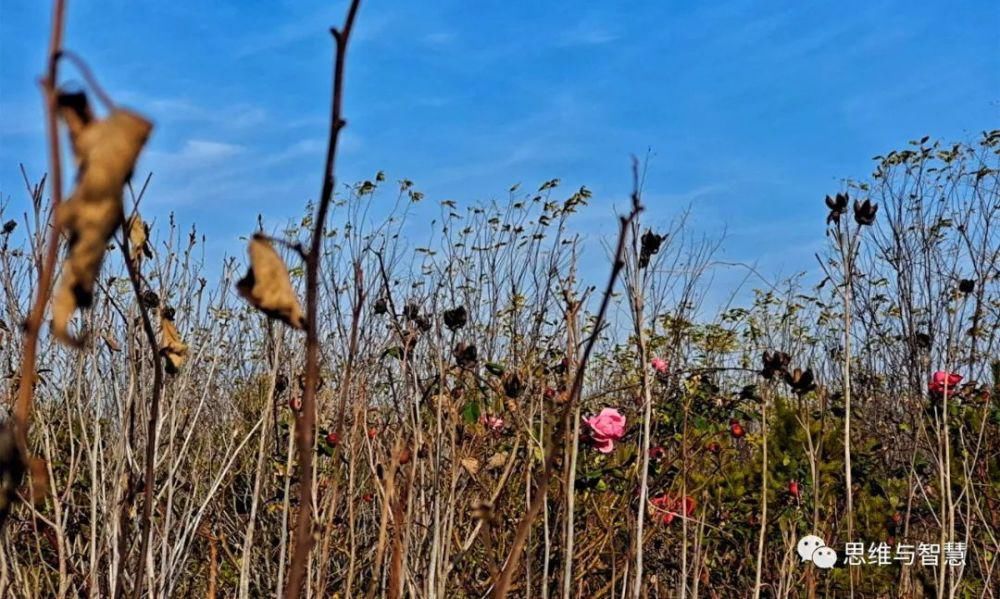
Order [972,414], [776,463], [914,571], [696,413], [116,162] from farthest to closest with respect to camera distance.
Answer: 1. [972,414]
2. [776,463]
3. [696,413]
4. [914,571]
5. [116,162]

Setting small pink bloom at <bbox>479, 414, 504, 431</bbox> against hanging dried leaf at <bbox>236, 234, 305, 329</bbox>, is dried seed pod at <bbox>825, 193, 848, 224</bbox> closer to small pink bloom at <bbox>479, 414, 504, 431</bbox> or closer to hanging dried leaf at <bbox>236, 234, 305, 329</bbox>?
small pink bloom at <bbox>479, 414, 504, 431</bbox>

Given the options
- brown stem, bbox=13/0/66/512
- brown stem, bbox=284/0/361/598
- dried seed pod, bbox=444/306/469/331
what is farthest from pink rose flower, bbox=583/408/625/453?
brown stem, bbox=13/0/66/512

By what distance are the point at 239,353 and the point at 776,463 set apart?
274 cm

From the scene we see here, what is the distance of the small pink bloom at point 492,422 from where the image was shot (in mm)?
2775

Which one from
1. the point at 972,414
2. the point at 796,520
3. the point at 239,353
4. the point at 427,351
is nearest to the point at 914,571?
the point at 796,520

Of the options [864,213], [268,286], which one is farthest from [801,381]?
[268,286]

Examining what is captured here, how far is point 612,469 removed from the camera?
2996 millimetres

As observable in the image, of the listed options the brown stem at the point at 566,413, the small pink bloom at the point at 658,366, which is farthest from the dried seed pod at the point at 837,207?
the brown stem at the point at 566,413

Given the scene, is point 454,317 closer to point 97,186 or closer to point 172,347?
point 172,347

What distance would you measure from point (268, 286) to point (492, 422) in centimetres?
237

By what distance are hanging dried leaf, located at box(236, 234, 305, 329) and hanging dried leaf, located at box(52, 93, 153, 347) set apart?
99 mm

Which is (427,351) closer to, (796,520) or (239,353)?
(796,520)

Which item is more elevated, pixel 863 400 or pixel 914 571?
pixel 863 400

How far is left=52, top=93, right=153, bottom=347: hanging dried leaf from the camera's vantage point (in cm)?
38
